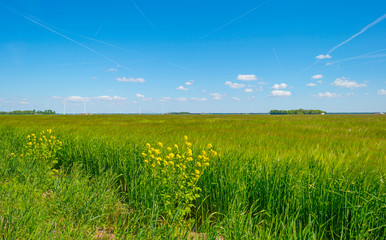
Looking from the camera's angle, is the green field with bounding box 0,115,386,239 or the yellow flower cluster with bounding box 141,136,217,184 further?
the yellow flower cluster with bounding box 141,136,217,184

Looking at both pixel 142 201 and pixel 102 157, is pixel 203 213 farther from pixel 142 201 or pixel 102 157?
pixel 102 157

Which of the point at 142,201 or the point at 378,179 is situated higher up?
the point at 378,179

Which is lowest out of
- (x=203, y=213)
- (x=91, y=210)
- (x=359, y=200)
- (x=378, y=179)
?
(x=203, y=213)

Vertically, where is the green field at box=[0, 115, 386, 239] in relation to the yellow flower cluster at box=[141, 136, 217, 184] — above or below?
below

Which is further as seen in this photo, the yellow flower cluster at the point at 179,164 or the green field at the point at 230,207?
the yellow flower cluster at the point at 179,164

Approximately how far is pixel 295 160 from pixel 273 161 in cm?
48

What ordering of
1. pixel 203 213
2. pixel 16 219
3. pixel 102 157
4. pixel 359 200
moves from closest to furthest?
pixel 16 219
pixel 359 200
pixel 203 213
pixel 102 157

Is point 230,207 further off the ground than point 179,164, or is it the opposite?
point 179,164

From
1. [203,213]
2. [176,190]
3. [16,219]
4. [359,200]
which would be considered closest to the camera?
[16,219]

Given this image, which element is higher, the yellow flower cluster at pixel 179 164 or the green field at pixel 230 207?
the yellow flower cluster at pixel 179 164

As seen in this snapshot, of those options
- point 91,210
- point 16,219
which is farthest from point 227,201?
point 16,219

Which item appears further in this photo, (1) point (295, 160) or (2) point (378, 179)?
(1) point (295, 160)

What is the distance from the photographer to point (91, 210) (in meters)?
3.24

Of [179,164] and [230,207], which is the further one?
[179,164]
